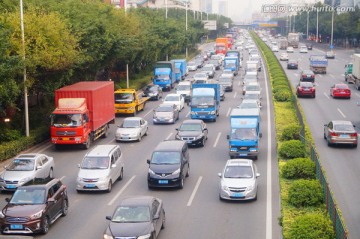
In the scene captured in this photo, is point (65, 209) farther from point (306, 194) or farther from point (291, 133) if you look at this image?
point (291, 133)

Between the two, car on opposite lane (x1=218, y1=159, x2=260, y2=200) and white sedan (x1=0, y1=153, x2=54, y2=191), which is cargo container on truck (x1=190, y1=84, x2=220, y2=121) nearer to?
white sedan (x1=0, y1=153, x2=54, y2=191)

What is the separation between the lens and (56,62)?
40000 millimetres

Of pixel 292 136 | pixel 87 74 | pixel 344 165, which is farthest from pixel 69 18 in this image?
pixel 344 165

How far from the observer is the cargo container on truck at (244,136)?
34000mm

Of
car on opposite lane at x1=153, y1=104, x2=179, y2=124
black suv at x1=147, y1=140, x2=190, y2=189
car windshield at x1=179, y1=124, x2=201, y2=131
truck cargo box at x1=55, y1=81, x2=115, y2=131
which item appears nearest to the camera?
black suv at x1=147, y1=140, x2=190, y2=189

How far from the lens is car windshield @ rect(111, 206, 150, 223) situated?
20.9 metres

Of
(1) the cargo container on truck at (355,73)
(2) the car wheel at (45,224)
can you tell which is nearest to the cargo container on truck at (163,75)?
(1) the cargo container on truck at (355,73)

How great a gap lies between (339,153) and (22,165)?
1774cm

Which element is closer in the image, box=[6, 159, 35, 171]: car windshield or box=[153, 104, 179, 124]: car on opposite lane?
box=[6, 159, 35, 171]: car windshield

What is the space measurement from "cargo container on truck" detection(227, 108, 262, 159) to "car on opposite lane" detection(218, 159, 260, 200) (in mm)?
6391

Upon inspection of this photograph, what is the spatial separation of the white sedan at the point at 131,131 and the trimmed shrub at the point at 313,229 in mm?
22534

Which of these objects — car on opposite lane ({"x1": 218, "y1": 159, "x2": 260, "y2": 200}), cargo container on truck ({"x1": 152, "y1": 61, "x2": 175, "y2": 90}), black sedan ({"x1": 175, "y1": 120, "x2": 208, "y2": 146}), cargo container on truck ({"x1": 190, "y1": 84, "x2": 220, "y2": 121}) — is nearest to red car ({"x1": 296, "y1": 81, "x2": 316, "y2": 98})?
cargo container on truck ({"x1": 152, "y1": 61, "x2": 175, "y2": 90})

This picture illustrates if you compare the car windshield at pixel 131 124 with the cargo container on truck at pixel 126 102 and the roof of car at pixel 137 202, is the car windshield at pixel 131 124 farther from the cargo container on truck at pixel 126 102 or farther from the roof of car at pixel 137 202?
the roof of car at pixel 137 202

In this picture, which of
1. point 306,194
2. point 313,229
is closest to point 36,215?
point 313,229
